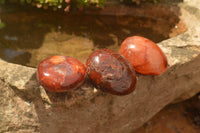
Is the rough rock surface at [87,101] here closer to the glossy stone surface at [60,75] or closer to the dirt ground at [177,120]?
the glossy stone surface at [60,75]

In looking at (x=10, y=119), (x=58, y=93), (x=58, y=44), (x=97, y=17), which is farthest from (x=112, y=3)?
(x=10, y=119)

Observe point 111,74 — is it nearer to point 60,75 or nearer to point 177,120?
point 60,75

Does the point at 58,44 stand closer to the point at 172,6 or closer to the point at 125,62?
the point at 125,62

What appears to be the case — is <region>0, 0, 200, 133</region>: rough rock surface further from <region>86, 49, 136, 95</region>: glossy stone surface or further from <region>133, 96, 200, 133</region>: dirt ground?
<region>133, 96, 200, 133</region>: dirt ground

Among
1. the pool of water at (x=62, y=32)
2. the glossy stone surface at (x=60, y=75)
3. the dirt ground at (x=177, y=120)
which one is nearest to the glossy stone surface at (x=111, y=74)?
the glossy stone surface at (x=60, y=75)

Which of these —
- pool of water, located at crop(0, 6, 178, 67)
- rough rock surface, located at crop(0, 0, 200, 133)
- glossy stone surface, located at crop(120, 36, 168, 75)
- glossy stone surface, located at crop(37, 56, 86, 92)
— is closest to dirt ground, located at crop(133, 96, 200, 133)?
rough rock surface, located at crop(0, 0, 200, 133)

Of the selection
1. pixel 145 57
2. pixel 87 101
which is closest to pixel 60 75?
pixel 87 101
